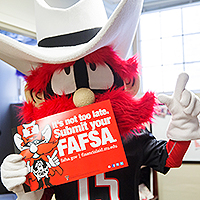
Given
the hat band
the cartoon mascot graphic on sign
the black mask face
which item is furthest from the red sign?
the hat band

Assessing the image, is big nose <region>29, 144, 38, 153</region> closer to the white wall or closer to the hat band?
the hat band

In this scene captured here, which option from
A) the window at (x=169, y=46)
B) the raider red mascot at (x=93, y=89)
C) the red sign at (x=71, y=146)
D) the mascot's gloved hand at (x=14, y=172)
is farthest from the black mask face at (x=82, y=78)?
the window at (x=169, y=46)

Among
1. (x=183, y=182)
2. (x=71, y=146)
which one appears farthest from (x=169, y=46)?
(x=71, y=146)

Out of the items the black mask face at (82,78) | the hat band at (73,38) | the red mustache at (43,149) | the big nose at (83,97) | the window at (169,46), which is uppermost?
the window at (169,46)

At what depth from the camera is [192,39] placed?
2.55 m

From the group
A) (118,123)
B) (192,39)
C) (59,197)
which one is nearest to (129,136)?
(118,123)

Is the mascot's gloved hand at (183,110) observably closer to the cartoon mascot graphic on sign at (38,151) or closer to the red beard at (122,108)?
the red beard at (122,108)

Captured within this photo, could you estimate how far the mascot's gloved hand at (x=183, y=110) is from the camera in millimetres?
694

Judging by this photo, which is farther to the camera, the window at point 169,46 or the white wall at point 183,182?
the window at point 169,46

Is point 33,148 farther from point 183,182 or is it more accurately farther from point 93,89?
point 183,182

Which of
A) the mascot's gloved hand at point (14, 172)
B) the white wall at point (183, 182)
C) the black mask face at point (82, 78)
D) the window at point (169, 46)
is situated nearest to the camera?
the mascot's gloved hand at point (14, 172)

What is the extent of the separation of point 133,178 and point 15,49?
0.56 meters

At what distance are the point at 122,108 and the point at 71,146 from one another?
19cm

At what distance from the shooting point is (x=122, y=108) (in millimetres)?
725
